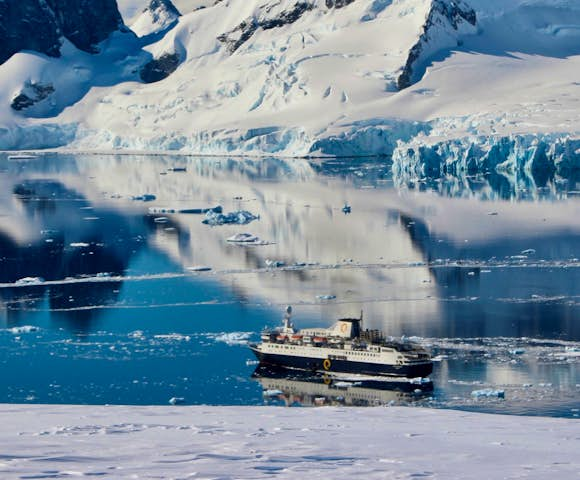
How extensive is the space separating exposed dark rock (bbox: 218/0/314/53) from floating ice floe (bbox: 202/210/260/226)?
2537 inches

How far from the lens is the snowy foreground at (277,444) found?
14.3 m

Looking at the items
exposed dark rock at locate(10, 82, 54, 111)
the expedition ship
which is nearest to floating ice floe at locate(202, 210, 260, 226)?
the expedition ship

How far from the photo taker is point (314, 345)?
30.1 m

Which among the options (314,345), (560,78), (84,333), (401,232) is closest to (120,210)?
(401,232)

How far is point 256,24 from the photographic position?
124m

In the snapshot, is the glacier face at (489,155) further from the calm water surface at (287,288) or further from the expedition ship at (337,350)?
the expedition ship at (337,350)

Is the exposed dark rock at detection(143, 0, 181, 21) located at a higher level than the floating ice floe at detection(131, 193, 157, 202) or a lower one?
higher

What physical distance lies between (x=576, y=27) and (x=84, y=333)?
8107 centimetres

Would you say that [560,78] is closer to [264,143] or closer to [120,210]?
[264,143]

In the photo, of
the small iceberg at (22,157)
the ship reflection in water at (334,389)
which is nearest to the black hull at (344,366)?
the ship reflection in water at (334,389)

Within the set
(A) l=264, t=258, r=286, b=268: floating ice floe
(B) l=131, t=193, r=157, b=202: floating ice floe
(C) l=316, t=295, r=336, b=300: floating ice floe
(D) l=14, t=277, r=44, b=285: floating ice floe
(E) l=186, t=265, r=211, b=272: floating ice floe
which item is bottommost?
(C) l=316, t=295, r=336, b=300: floating ice floe

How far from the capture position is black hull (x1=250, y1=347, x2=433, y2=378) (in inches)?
1105

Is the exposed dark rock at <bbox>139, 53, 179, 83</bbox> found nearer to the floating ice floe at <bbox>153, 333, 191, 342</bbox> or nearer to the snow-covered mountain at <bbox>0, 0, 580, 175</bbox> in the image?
the snow-covered mountain at <bbox>0, 0, 580, 175</bbox>

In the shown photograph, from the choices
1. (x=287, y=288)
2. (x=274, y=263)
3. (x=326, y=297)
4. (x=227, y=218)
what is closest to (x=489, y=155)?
(x=227, y=218)
